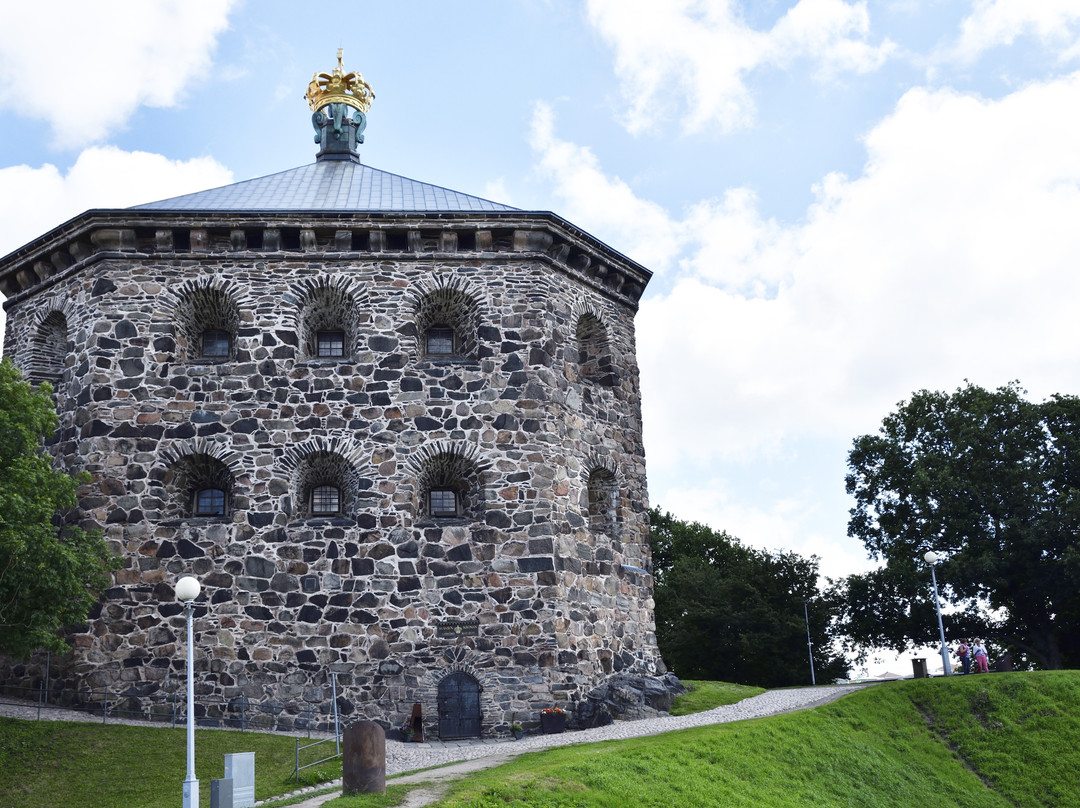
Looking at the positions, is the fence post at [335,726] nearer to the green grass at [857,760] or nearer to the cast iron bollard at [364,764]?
the green grass at [857,760]

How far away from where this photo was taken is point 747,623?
127 ft

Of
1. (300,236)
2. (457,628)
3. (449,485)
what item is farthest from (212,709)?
(300,236)

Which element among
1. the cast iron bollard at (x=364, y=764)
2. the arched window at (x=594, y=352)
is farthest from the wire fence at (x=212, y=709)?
the arched window at (x=594, y=352)

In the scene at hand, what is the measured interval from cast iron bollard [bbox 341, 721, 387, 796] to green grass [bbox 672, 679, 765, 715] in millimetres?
9363

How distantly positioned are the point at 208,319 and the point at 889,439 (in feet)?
82.6

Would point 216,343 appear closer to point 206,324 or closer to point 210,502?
point 206,324

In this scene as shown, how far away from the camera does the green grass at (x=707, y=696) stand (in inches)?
790

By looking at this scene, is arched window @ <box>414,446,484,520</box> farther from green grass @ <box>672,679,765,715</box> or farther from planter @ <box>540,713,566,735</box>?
green grass @ <box>672,679,765,715</box>

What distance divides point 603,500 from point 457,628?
184 inches

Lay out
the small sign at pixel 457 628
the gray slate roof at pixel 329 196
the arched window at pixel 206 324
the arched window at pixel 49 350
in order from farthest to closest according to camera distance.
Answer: the gray slate roof at pixel 329 196, the arched window at pixel 49 350, the arched window at pixel 206 324, the small sign at pixel 457 628

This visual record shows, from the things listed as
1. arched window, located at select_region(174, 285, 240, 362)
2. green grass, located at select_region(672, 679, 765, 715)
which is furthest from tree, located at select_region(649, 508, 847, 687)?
arched window, located at select_region(174, 285, 240, 362)

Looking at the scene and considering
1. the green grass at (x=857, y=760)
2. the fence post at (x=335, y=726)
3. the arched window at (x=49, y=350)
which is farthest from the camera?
the arched window at (x=49, y=350)

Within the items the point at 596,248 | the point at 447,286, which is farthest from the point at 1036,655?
the point at 447,286

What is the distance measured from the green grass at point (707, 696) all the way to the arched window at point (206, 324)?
38.8 feet
